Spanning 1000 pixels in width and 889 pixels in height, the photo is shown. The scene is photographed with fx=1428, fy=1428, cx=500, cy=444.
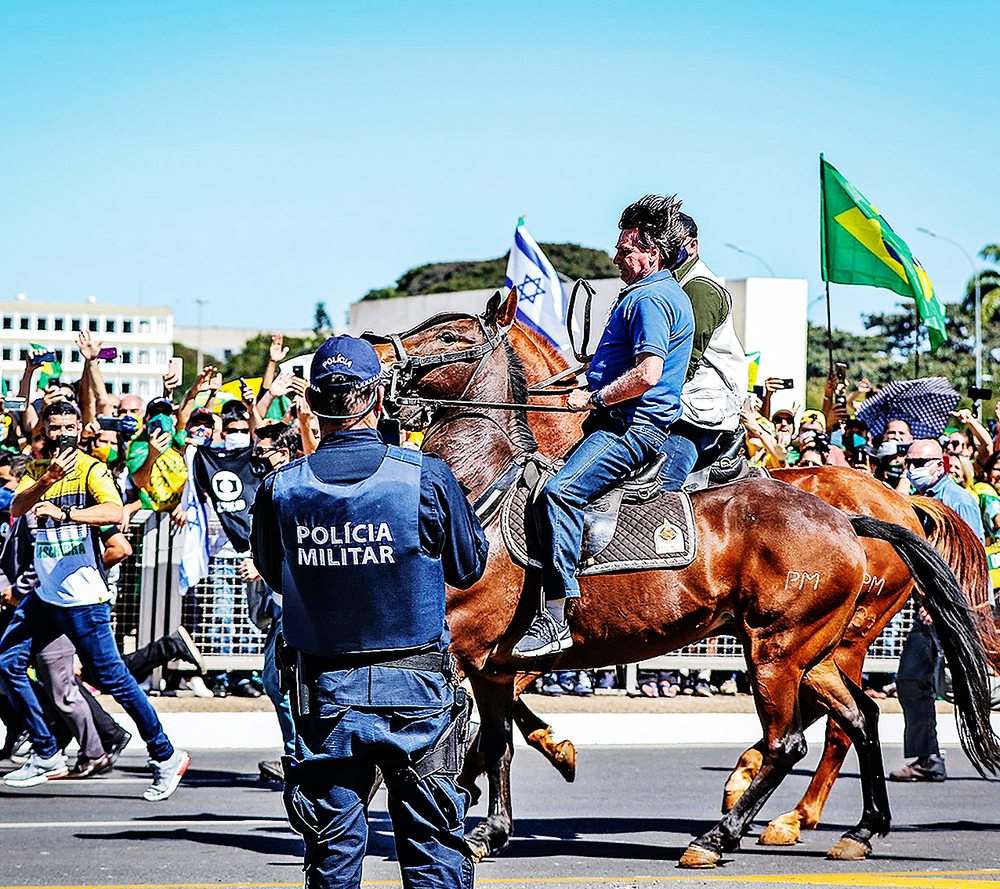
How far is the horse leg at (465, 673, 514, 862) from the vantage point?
7.38 meters

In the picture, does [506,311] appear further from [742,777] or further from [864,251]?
[864,251]

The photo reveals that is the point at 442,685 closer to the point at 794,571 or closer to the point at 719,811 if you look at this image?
the point at 794,571

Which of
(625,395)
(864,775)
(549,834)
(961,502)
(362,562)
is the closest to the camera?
(362,562)

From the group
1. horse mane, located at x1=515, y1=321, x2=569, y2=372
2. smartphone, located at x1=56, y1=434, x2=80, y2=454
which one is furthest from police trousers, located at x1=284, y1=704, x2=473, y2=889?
smartphone, located at x1=56, y1=434, x2=80, y2=454

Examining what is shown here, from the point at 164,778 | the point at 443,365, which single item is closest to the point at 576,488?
the point at 443,365

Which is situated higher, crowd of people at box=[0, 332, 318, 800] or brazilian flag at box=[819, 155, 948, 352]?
brazilian flag at box=[819, 155, 948, 352]

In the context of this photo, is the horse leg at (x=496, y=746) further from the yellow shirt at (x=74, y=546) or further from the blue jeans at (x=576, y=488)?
the yellow shirt at (x=74, y=546)

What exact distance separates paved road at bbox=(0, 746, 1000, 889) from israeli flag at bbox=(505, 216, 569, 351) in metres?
7.58

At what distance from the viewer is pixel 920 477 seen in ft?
38.7

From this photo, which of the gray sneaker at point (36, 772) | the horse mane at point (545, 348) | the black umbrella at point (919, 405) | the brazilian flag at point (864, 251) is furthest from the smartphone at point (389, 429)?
the black umbrella at point (919, 405)

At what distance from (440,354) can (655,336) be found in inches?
52.1

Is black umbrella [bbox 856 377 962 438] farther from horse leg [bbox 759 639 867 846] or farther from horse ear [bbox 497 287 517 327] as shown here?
horse ear [bbox 497 287 517 327]

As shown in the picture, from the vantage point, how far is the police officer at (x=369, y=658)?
4.36 metres

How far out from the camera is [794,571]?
24.4 feet
